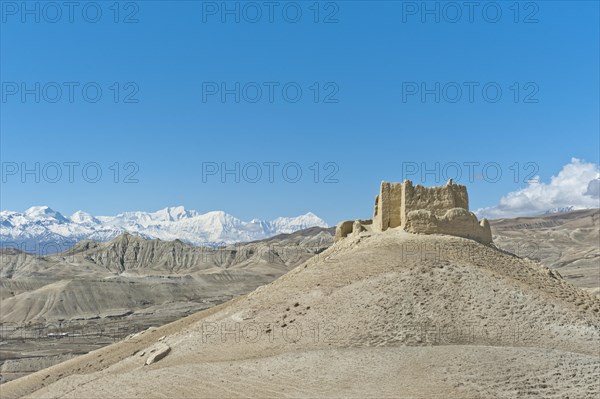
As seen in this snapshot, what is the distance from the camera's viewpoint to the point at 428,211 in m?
26.4

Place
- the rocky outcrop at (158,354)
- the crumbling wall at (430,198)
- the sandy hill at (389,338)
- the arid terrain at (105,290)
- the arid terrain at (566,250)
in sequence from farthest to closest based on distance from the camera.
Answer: the arid terrain at (566,250) → the arid terrain at (105,290) → the crumbling wall at (430,198) → the rocky outcrop at (158,354) → the sandy hill at (389,338)

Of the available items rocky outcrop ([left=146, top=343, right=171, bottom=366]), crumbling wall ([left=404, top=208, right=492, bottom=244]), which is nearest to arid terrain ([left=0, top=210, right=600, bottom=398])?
rocky outcrop ([left=146, top=343, right=171, bottom=366])

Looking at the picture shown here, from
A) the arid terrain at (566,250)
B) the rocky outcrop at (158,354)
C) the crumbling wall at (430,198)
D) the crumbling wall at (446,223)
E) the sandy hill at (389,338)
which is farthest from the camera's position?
the arid terrain at (566,250)

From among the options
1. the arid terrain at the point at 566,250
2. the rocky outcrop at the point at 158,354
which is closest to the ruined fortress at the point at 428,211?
the rocky outcrop at the point at 158,354

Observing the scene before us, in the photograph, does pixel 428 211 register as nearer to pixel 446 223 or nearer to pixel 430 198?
pixel 446 223

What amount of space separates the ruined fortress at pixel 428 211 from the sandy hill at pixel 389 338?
25.0 inches

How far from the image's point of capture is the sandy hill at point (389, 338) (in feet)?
59.4

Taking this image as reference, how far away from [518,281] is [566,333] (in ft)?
10.4

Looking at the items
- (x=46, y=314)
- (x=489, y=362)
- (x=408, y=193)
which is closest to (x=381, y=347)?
(x=489, y=362)

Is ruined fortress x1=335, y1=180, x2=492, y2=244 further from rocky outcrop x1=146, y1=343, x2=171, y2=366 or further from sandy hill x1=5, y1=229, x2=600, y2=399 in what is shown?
rocky outcrop x1=146, y1=343, x2=171, y2=366

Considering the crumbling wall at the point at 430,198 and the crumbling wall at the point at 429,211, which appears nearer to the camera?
the crumbling wall at the point at 429,211

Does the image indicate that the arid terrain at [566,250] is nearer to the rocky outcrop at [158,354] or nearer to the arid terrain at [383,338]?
the arid terrain at [383,338]

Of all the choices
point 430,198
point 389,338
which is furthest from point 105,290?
point 389,338

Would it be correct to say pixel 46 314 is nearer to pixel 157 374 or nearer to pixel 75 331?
pixel 75 331
